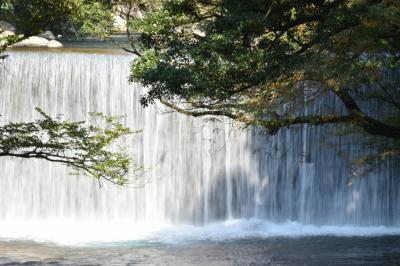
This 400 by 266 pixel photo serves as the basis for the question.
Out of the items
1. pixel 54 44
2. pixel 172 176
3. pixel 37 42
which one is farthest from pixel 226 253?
pixel 37 42

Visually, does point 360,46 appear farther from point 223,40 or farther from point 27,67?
point 27,67

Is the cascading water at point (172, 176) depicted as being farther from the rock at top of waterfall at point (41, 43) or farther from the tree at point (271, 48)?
the rock at top of waterfall at point (41, 43)

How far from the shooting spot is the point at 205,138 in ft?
68.4

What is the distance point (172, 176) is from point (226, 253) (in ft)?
15.8

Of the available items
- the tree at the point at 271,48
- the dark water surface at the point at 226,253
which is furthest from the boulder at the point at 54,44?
the tree at the point at 271,48

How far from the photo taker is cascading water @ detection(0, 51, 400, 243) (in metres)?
20.1

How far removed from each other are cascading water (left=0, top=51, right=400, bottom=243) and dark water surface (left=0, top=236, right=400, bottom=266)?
2.12 meters

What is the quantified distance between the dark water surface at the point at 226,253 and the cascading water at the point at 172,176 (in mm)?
2118

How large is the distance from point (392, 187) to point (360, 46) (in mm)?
10111

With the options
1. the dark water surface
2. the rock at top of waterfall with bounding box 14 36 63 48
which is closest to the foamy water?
the dark water surface

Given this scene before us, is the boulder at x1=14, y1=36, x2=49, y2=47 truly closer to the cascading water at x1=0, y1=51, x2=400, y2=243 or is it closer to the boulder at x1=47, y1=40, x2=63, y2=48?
the boulder at x1=47, y1=40, x2=63, y2=48

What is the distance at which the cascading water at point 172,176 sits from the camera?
20.1 metres

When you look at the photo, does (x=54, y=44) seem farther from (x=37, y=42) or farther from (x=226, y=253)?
(x=226, y=253)

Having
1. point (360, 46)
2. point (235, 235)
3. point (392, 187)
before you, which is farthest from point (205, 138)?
point (360, 46)
